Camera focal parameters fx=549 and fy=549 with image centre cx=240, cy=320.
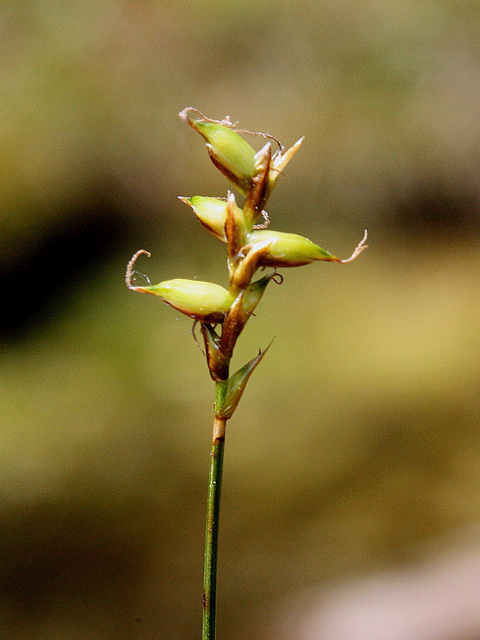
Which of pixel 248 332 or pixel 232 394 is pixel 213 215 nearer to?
pixel 232 394

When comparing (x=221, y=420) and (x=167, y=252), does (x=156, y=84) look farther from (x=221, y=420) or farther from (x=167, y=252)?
(x=221, y=420)

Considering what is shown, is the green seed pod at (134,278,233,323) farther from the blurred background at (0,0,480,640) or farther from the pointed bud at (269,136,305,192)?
the blurred background at (0,0,480,640)

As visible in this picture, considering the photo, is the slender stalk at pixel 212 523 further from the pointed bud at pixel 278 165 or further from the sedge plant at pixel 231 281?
the pointed bud at pixel 278 165

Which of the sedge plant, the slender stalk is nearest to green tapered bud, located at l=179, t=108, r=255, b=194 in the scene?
the sedge plant

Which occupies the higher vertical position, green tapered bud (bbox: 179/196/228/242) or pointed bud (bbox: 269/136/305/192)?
pointed bud (bbox: 269/136/305/192)

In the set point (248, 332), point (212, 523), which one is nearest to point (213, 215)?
point (212, 523)

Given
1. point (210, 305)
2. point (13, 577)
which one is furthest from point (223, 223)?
point (13, 577)
